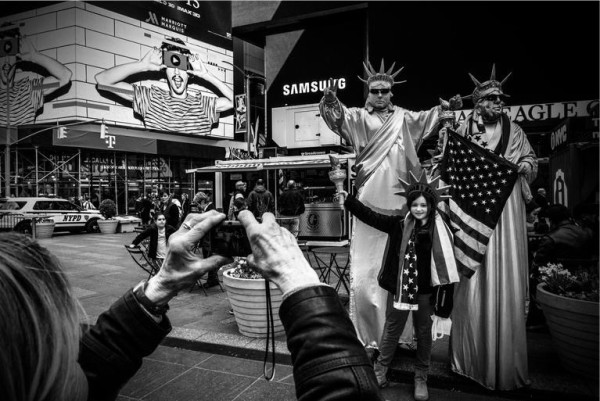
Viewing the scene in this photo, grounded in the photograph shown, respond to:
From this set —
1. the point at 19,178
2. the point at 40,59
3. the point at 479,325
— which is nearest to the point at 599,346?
the point at 479,325

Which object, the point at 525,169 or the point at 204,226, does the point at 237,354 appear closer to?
the point at 525,169

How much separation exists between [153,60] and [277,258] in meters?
32.0

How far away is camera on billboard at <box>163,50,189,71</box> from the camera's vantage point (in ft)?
99.5

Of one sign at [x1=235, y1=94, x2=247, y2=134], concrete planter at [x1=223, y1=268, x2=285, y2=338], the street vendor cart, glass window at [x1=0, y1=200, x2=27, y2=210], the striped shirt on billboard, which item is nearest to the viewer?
concrete planter at [x1=223, y1=268, x2=285, y2=338]

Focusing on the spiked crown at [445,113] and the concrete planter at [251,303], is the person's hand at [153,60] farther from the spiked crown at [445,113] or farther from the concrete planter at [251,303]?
the spiked crown at [445,113]

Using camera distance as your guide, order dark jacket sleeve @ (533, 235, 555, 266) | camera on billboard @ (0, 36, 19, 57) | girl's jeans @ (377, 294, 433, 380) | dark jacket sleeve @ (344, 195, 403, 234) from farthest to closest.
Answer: camera on billboard @ (0, 36, 19, 57) → dark jacket sleeve @ (533, 235, 555, 266) → dark jacket sleeve @ (344, 195, 403, 234) → girl's jeans @ (377, 294, 433, 380)

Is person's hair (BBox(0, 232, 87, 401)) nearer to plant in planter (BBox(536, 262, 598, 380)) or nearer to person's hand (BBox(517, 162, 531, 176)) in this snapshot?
person's hand (BBox(517, 162, 531, 176))

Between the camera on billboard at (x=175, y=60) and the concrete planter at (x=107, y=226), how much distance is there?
1571 centimetres

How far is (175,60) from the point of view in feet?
101

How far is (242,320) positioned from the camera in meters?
4.89

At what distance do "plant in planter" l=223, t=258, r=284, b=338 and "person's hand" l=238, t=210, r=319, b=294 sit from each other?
12.1 feet

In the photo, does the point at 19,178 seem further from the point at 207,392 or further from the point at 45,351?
the point at 45,351

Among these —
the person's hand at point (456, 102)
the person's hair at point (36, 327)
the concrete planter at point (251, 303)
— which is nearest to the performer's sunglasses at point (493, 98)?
the person's hand at point (456, 102)

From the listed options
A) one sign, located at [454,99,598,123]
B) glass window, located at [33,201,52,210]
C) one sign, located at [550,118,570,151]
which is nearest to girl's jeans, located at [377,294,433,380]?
one sign, located at [550,118,570,151]
